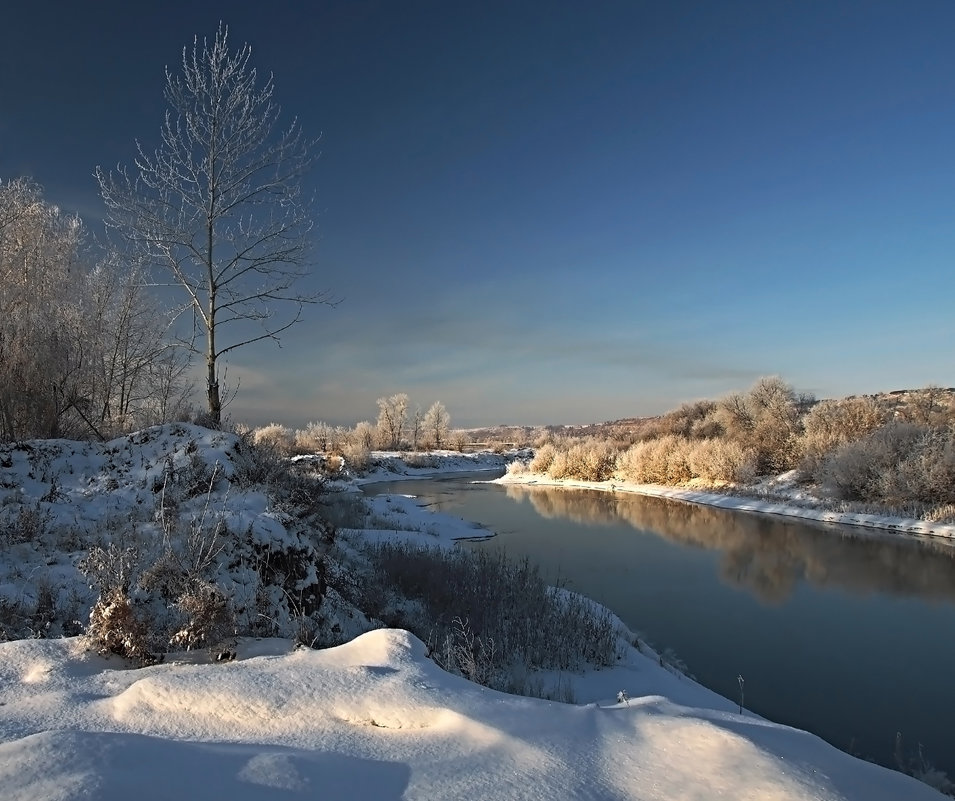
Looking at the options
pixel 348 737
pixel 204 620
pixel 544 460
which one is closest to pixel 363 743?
pixel 348 737

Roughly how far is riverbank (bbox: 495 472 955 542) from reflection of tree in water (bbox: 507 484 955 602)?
112 cm

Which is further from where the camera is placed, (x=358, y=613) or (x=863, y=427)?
(x=863, y=427)

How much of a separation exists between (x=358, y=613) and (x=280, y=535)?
129 cm

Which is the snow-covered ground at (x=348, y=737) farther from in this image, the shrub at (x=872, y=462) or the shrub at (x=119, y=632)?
the shrub at (x=872, y=462)

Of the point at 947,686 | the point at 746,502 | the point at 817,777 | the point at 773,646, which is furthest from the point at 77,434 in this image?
the point at 746,502

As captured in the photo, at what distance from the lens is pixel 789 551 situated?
17875mm

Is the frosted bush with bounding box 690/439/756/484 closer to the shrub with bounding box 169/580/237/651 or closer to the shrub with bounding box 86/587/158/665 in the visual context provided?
the shrub with bounding box 169/580/237/651

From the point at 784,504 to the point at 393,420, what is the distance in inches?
2591

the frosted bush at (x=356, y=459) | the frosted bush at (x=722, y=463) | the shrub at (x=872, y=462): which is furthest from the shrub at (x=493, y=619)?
the frosted bush at (x=356, y=459)

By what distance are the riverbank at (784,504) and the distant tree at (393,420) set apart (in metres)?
45.9

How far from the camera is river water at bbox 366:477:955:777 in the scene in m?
7.66

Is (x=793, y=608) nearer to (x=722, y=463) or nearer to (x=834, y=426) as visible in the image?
(x=834, y=426)

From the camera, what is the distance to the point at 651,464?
1486 inches

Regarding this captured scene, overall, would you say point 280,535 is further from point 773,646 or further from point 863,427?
point 863,427
